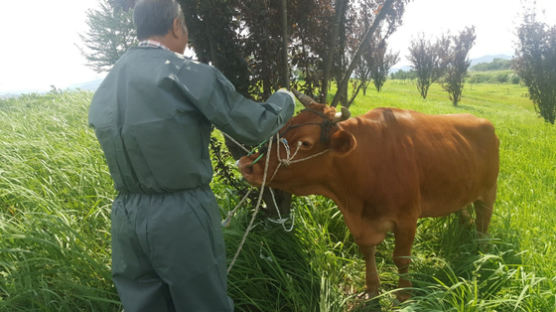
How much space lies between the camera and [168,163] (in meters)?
1.54

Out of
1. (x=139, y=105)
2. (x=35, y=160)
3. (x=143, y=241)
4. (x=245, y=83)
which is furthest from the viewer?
(x=35, y=160)

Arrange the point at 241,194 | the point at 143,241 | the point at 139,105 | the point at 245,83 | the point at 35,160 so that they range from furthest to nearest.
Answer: the point at 35,160
the point at 241,194
the point at 245,83
the point at 143,241
the point at 139,105

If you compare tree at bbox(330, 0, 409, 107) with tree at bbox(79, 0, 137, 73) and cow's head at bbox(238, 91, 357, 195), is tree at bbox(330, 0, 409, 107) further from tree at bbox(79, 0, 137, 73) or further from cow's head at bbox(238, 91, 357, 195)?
tree at bbox(79, 0, 137, 73)

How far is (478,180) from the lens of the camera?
2.74 m

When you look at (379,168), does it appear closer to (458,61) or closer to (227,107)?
(227,107)

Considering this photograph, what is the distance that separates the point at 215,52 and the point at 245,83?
0.32m

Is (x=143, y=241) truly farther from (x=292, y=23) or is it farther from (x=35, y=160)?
(x=35, y=160)

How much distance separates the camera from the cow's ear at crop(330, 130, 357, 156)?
6.60 ft

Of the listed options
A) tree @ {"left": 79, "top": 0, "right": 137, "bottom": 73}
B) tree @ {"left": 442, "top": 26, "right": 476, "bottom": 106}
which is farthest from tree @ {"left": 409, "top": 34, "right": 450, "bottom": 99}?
tree @ {"left": 79, "top": 0, "right": 137, "bottom": 73}

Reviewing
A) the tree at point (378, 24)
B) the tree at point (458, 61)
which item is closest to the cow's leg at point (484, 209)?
the tree at point (378, 24)

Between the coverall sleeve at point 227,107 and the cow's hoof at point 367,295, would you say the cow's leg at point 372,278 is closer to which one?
the cow's hoof at point 367,295

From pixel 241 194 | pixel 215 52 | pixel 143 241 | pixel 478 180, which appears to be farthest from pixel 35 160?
pixel 478 180

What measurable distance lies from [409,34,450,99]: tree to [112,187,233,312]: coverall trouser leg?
24203 millimetres

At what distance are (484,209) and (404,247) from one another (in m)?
1.11
